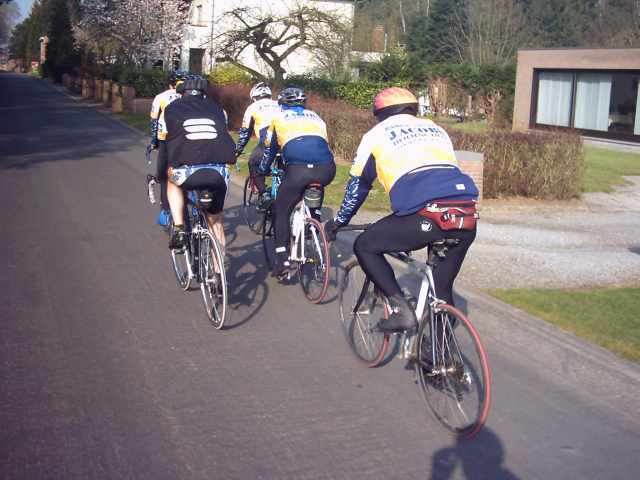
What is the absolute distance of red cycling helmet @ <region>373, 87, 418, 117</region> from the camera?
16.8ft

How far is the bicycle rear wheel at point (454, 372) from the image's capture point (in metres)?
4.49

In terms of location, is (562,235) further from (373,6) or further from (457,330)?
(373,6)

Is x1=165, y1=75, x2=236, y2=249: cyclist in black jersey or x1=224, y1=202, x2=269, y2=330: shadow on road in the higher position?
x1=165, y1=75, x2=236, y2=249: cyclist in black jersey

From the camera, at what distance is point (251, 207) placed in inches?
456

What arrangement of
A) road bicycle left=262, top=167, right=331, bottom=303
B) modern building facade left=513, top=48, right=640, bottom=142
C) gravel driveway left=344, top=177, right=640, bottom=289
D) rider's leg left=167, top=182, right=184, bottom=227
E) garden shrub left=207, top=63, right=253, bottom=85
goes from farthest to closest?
garden shrub left=207, top=63, right=253, bottom=85, modern building facade left=513, top=48, right=640, bottom=142, gravel driveway left=344, top=177, right=640, bottom=289, road bicycle left=262, top=167, right=331, bottom=303, rider's leg left=167, top=182, right=184, bottom=227

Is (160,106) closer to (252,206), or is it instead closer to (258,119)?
(258,119)

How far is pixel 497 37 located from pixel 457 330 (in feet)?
155

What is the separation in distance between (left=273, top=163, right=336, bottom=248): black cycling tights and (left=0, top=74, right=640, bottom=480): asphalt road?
0.63 m

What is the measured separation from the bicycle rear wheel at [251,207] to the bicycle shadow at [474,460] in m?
6.18

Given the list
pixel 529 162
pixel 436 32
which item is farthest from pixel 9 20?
pixel 529 162

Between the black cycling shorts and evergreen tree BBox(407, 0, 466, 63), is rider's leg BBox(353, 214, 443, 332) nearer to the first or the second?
the black cycling shorts

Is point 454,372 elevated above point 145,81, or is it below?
below

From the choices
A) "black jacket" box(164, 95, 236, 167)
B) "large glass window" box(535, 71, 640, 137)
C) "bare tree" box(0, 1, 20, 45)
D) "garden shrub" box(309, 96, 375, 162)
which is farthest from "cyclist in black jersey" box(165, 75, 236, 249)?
"bare tree" box(0, 1, 20, 45)

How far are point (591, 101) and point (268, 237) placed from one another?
79.5ft
